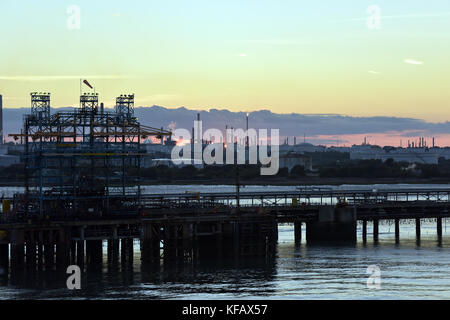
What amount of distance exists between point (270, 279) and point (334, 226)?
74.5ft

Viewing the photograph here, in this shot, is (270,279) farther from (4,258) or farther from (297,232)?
(297,232)

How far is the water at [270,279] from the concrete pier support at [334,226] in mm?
5617

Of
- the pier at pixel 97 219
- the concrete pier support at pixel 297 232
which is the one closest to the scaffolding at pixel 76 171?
the pier at pixel 97 219

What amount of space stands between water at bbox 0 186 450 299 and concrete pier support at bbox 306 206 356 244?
562cm

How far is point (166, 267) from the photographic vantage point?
5491cm

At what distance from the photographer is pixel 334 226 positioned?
234 feet

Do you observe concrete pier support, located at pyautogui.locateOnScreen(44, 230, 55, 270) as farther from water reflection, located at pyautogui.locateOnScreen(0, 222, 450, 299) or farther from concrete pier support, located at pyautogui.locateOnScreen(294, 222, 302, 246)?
concrete pier support, located at pyautogui.locateOnScreen(294, 222, 302, 246)

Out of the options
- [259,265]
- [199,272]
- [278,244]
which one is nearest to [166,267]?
[199,272]

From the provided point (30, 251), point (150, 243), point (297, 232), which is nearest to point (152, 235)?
point (150, 243)

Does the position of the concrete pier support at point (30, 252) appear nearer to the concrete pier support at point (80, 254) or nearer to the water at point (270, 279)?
the water at point (270, 279)

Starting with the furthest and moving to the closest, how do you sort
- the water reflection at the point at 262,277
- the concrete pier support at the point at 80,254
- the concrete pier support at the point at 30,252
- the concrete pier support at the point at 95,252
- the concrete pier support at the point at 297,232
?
the concrete pier support at the point at 297,232 → the concrete pier support at the point at 95,252 → the concrete pier support at the point at 80,254 → the concrete pier support at the point at 30,252 → the water reflection at the point at 262,277

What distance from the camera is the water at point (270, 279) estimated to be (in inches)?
1751
